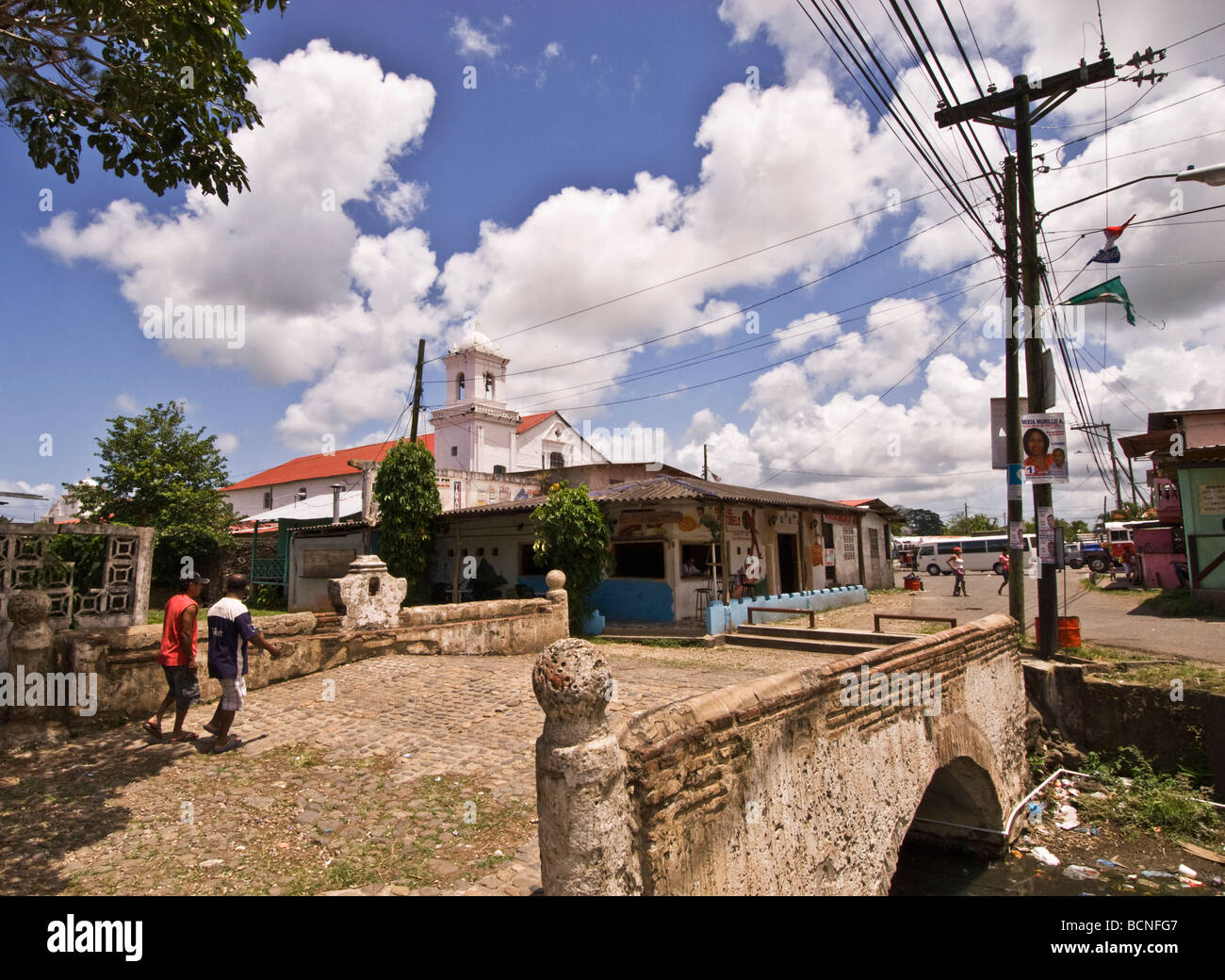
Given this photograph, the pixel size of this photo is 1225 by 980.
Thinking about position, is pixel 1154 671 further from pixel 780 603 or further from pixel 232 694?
pixel 232 694

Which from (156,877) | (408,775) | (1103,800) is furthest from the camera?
(1103,800)

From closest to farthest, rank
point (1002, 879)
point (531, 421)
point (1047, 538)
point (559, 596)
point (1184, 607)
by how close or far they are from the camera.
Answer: point (1002, 879) → point (1047, 538) → point (559, 596) → point (1184, 607) → point (531, 421)

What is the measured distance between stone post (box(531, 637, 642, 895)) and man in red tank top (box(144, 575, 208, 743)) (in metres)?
4.46

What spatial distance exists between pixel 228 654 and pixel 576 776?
14.1 ft

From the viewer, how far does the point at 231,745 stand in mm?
5949

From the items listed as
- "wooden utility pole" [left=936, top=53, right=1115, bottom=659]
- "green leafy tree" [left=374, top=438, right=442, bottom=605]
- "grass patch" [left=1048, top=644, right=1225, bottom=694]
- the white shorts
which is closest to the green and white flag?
"wooden utility pole" [left=936, top=53, right=1115, bottom=659]

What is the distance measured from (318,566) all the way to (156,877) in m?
20.1

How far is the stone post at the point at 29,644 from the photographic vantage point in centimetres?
608

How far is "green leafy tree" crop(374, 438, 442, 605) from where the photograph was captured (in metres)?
18.8

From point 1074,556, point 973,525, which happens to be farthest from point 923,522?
point 1074,556

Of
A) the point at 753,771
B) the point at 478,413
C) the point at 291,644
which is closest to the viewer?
the point at 753,771
